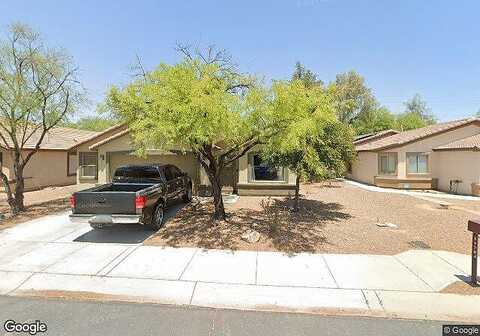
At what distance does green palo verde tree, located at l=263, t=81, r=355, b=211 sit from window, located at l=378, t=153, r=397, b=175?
9.97 m

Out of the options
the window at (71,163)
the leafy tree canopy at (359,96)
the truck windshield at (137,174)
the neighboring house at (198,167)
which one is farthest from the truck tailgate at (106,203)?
the leafy tree canopy at (359,96)

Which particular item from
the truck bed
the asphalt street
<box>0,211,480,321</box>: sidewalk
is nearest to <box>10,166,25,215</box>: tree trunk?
<box>0,211,480,321</box>: sidewalk

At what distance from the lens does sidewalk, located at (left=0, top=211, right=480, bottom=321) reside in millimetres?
4730

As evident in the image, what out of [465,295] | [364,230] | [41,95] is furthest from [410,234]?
[41,95]

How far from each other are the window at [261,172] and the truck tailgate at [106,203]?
27.6 ft

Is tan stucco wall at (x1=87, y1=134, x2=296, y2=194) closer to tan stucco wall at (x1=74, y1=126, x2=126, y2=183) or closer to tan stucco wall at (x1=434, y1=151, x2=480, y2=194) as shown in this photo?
tan stucco wall at (x1=74, y1=126, x2=126, y2=183)

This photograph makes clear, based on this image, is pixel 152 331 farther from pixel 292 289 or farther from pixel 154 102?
pixel 154 102

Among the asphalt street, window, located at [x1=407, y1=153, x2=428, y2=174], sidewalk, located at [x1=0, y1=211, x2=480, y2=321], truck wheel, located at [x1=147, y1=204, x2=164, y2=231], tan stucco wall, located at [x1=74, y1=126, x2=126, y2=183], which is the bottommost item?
the asphalt street

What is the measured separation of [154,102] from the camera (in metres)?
7.24

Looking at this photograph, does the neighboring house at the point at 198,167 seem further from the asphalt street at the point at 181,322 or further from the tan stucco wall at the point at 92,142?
the asphalt street at the point at 181,322

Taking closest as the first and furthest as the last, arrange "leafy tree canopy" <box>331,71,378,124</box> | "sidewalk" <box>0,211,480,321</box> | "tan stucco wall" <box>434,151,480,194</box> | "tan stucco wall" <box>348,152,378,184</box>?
"sidewalk" <box>0,211,480,321</box>
"tan stucco wall" <box>434,151,480,194</box>
"tan stucco wall" <box>348,152,378,184</box>
"leafy tree canopy" <box>331,71,378,124</box>

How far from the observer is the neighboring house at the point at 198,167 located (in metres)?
15.1

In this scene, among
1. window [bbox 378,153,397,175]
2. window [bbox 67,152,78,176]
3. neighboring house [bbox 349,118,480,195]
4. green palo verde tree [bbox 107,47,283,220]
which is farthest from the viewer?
window [bbox 67,152,78,176]

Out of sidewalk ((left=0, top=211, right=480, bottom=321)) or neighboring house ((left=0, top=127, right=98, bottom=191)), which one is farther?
neighboring house ((left=0, top=127, right=98, bottom=191))
